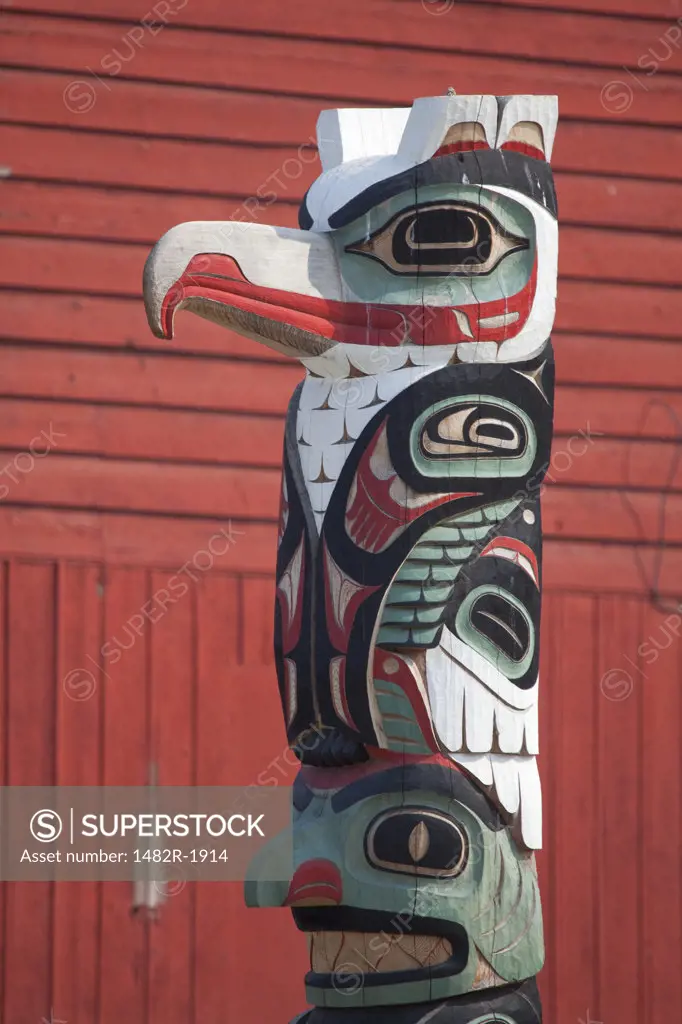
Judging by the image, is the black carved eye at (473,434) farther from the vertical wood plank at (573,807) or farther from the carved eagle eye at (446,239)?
the vertical wood plank at (573,807)

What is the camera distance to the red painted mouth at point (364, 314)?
11.9 ft

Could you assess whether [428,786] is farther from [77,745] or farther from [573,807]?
[573,807]

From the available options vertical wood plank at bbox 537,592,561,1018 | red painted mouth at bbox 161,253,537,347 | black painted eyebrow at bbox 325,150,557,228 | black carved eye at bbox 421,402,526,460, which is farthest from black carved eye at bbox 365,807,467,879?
vertical wood plank at bbox 537,592,561,1018

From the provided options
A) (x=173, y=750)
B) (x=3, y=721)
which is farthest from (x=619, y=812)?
(x=3, y=721)

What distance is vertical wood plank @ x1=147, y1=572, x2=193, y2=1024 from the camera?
649cm

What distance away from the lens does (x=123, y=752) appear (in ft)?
21.6

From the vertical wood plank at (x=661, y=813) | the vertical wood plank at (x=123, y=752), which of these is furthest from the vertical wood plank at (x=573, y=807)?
the vertical wood plank at (x=123, y=752)

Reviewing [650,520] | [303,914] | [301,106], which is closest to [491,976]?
[303,914]

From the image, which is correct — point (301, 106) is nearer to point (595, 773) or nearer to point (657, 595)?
point (657, 595)

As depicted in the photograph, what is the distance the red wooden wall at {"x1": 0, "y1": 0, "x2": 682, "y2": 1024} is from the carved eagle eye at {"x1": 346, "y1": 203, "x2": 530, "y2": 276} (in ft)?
10.5

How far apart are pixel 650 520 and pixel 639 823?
135cm

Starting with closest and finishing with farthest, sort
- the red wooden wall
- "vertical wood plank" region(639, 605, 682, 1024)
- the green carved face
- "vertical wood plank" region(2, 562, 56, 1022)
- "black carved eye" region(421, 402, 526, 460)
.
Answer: the green carved face < "black carved eye" region(421, 402, 526, 460) < "vertical wood plank" region(2, 562, 56, 1022) < the red wooden wall < "vertical wood plank" region(639, 605, 682, 1024)

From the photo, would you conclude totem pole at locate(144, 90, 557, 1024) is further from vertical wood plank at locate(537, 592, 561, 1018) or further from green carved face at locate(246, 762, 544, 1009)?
vertical wood plank at locate(537, 592, 561, 1018)

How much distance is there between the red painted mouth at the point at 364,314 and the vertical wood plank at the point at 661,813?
3.66 meters
